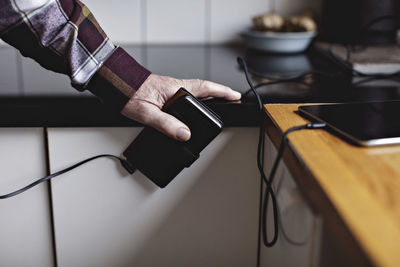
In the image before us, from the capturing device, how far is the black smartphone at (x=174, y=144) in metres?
0.67

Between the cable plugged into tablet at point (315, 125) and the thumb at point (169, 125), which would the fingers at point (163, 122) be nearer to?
the thumb at point (169, 125)

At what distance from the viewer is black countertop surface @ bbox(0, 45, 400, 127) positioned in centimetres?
70

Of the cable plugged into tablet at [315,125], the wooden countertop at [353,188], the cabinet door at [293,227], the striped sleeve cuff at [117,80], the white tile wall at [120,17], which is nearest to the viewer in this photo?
the wooden countertop at [353,188]

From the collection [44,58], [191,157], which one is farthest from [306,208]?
[44,58]

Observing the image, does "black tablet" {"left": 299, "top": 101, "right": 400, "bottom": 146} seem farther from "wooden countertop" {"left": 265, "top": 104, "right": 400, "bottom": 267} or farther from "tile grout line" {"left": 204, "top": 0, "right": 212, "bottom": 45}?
"tile grout line" {"left": 204, "top": 0, "right": 212, "bottom": 45}

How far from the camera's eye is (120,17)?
137 centimetres

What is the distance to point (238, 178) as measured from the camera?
30.2 inches

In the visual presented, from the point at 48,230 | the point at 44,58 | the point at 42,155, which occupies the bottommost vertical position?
the point at 48,230

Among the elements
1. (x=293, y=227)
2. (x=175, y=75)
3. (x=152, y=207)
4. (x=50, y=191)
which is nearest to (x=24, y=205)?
(x=50, y=191)

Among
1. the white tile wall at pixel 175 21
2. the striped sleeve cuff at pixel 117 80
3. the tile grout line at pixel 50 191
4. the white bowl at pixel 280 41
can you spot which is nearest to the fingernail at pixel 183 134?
the striped sleeve cuff at pixel 117 80

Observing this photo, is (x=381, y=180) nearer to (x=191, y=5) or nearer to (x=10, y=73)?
(x=10, y=73)

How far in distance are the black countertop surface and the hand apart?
0.7 inches

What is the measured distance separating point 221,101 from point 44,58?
0.89 feet

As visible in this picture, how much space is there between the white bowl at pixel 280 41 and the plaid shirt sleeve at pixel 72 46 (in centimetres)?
56
